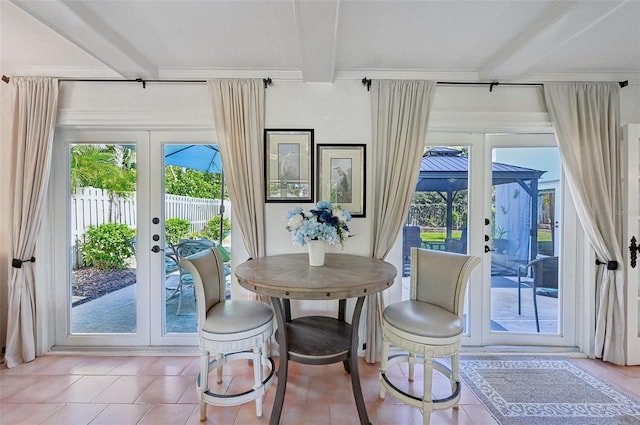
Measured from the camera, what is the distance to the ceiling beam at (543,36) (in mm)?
1654

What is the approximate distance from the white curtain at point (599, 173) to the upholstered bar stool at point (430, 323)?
4.67ft

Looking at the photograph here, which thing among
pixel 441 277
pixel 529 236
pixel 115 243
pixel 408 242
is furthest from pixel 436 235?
pixel 115 243

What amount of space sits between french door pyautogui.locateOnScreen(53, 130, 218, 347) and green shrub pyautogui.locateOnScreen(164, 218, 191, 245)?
41 millimetres

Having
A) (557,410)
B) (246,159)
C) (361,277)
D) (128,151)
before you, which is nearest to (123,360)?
(128,151)

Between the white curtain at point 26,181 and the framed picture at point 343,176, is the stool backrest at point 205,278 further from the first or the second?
the white curtain at point 26,181

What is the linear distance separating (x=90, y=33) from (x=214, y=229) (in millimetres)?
1670

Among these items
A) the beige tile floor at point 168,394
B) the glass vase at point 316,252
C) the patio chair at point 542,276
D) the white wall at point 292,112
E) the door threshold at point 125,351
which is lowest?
the beige tile floor at point 168,394

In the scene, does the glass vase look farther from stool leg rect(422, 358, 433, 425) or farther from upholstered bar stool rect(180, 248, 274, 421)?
stool leg rect(422, 358, 433, 425)

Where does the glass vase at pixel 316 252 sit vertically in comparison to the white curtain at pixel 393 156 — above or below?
below

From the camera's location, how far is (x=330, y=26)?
5.78 feet

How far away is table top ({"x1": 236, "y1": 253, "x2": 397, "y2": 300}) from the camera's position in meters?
1.54

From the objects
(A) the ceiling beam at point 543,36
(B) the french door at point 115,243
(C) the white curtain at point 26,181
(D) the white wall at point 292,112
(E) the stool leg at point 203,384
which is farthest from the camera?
(B) the french door at point 115,243

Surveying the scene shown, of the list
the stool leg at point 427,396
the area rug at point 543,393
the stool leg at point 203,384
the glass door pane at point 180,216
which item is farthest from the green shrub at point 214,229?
the area rug at point 543,393

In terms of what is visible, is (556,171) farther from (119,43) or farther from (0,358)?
(0,358)
